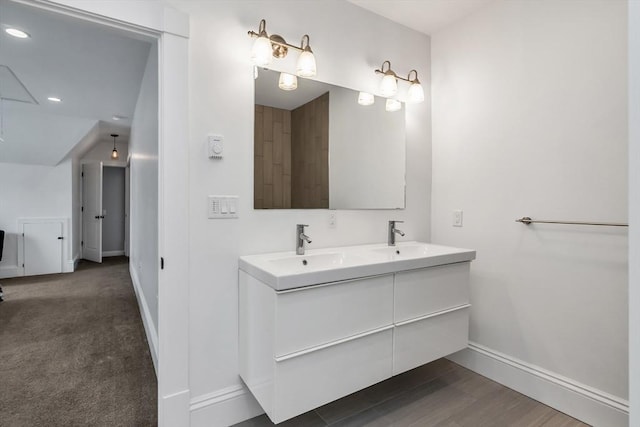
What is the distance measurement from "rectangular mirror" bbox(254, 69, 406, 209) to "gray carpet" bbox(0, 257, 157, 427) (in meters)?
1.48

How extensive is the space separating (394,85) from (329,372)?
189 cm

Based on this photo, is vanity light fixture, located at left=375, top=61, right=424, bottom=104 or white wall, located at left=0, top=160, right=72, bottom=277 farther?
white wall, located at left=0, top=160, right=72, bottom=277

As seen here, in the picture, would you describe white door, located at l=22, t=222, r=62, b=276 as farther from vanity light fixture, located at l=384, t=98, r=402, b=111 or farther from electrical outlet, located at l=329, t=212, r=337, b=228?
vanity light fixture, located at l=384, t=98, r=402, b=111

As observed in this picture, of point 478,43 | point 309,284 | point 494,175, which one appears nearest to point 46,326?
point 309,284

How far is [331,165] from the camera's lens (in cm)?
224

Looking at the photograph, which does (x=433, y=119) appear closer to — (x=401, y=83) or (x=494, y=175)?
(x=401, y=83)

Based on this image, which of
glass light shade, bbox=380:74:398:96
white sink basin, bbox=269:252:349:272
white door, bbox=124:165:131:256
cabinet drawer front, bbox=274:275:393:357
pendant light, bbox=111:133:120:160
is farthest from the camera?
white door, bbox=124:165:131:256

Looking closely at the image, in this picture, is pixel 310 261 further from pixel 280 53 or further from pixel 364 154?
pixel 280 53

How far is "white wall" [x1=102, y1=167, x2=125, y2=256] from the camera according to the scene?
7391 millimetres

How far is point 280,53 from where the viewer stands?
1.89 m

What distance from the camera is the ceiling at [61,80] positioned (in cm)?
219

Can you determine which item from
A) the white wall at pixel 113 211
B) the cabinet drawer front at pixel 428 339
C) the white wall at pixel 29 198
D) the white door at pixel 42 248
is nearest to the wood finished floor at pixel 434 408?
the cabinet drawer front at pixel 428 339

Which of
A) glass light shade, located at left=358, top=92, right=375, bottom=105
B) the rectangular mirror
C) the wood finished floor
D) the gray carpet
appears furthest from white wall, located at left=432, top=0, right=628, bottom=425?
the gray carpet

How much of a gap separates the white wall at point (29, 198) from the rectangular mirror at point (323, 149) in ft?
17.5
